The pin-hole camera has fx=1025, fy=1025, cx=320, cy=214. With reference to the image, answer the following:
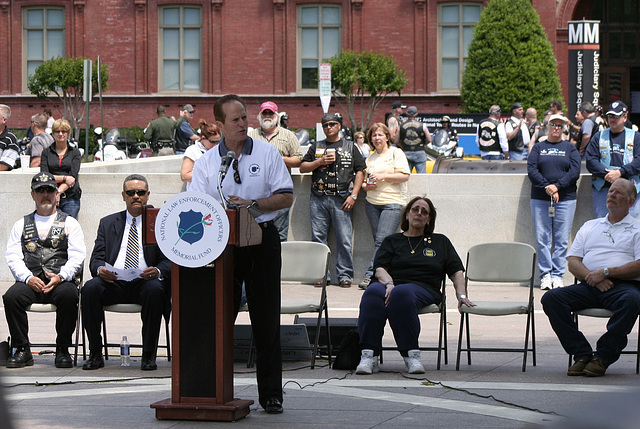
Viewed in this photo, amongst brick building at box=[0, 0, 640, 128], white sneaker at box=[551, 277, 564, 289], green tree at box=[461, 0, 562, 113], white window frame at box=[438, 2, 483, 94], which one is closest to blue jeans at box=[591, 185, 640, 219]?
white sneaker at box=[551, 277, 564, 289]

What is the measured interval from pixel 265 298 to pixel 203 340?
20.6 inches

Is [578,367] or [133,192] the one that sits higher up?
[133,192]

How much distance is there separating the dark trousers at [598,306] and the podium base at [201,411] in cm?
→ 301

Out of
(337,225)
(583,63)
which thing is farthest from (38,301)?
(583,63)

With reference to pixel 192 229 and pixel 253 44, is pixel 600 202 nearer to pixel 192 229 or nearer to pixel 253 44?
pixel 192 229

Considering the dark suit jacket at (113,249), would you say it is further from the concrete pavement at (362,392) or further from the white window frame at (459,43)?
the white window frame at (459,43)

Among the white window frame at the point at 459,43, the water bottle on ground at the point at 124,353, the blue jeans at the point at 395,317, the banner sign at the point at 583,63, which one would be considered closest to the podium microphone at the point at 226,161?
the blue jeans at the point at 395,317

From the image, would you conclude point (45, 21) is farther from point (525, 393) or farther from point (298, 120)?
point (525, 393)

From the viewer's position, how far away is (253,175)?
21.7 feet

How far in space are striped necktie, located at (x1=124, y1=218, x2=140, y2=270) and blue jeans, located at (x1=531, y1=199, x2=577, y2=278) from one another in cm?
588

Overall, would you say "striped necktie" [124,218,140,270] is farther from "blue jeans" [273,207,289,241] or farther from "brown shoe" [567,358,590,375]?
"blue jeans" [273,207,289,241]

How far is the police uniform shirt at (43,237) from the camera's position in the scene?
29.1 feet

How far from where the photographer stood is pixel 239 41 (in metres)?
36.9

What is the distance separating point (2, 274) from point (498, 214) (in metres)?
6.73
